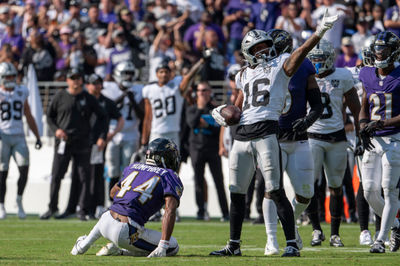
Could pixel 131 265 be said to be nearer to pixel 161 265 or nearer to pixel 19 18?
pixel 161 265

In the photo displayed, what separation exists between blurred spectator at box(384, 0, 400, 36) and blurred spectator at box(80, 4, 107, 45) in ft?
18.7

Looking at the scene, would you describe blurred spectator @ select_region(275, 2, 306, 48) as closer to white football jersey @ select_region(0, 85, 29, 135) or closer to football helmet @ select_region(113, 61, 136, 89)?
football helmet @ select_region(113, 61, 136, 89)

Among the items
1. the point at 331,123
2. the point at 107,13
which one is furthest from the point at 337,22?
the point at 331,123

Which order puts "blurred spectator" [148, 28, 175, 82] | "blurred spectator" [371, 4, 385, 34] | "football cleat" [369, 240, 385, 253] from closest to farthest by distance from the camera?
1. "football cleat" [369, 240, 385, 253]
2. "blurred spectator" [371, 4, 385, 34]
3. "blurred spectator" [148, 28, 175, 82]

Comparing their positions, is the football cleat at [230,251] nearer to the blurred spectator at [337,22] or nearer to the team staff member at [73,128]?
the team staff member at [73,128]

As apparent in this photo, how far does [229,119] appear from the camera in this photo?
7391 mm

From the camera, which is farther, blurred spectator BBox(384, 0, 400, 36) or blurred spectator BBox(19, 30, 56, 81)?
blurred spectator BBox(19, 30, 56, 81)

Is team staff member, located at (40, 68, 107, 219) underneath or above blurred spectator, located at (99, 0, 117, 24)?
underneath

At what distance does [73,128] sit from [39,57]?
13.2 feet

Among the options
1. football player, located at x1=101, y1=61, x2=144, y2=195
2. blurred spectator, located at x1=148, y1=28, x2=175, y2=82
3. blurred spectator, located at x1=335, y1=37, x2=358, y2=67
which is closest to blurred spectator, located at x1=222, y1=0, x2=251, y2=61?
blurred spectator, located at x1=148, y1=28, x2=175, y2=82

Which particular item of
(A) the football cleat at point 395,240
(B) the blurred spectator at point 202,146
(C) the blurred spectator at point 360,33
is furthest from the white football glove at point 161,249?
(C) the blurred spectator at point 360,33

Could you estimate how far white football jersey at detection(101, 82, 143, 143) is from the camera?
1338 centimetres

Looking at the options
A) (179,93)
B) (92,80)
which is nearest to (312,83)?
(179,93)

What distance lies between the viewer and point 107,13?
18.0 meters
